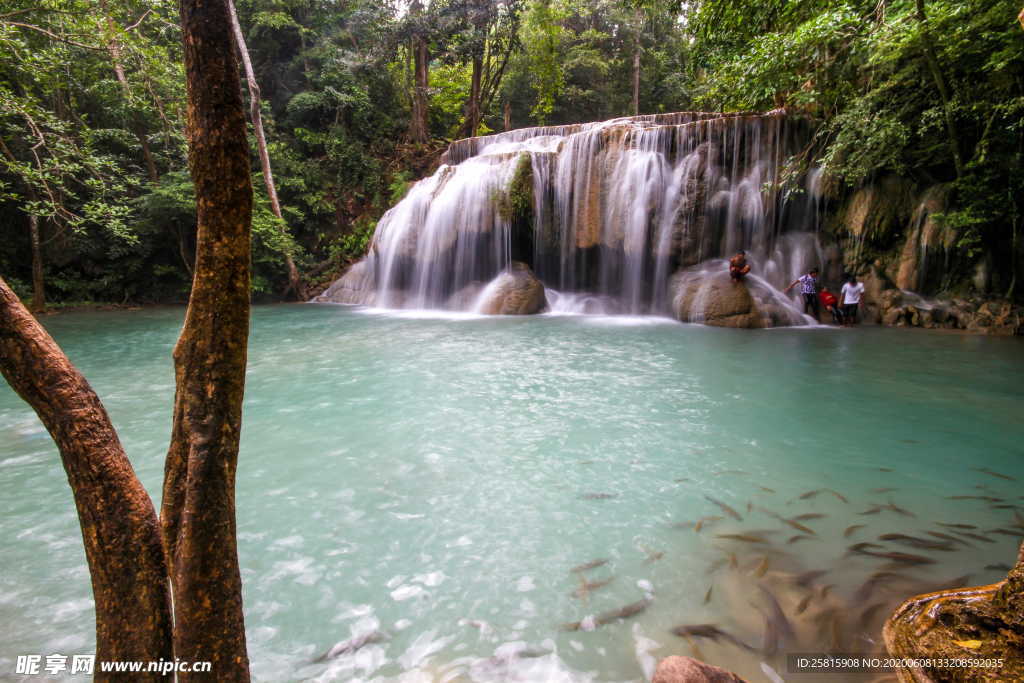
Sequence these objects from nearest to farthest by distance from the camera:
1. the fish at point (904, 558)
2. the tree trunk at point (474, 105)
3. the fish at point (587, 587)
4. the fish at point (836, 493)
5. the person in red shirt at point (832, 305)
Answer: the fish at point (587, 587) < the fish at point (904, 558) < the fish at point (836, 493) < the person in red shirt at point (832, 305) < the tree trunk at point (474, 105)

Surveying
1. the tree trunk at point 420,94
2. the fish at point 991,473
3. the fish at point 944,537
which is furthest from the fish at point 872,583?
the tree trunk at point 420,94


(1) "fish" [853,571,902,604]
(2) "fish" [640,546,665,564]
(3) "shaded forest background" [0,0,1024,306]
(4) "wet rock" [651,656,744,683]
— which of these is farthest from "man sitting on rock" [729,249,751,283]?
(4) "wet rock" [651,656,744,683]

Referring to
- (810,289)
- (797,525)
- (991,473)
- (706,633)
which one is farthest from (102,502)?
(810,289)

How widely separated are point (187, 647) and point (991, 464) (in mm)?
4989

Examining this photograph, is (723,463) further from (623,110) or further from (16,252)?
(623,110)

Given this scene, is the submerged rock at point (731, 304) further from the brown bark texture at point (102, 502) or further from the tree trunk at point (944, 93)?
the brown bark texture at point (102, 502)

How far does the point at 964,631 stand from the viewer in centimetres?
161

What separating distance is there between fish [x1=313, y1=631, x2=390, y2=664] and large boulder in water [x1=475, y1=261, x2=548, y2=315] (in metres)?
10.6

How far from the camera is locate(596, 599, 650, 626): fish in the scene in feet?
6.72

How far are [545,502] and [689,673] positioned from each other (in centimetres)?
154

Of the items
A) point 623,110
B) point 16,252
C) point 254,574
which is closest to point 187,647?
point 254,574

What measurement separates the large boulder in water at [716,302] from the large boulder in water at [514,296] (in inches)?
141

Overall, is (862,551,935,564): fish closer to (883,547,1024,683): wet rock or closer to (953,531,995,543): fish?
(953,531,995,543): fish

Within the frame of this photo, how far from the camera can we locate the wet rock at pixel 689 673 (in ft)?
5.16
